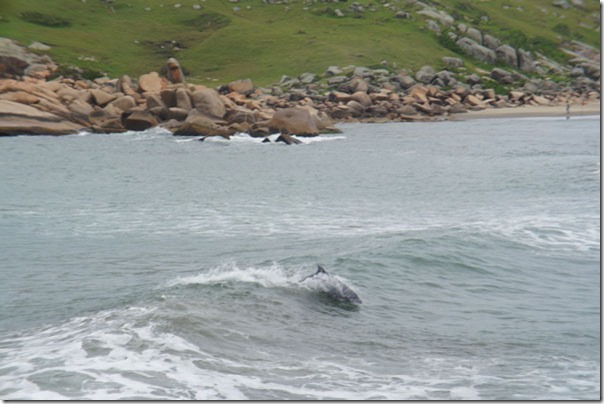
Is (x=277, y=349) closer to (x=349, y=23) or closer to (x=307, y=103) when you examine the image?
(x=307, y=103)

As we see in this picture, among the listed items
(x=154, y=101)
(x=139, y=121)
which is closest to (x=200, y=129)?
(x=139, y=121)

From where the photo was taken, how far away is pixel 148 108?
2283 inches

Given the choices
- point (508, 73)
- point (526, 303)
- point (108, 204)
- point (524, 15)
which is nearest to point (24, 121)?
point (108, 204)

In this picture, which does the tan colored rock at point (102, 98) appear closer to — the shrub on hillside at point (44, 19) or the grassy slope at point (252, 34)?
the grassy slope at point (252, 34)

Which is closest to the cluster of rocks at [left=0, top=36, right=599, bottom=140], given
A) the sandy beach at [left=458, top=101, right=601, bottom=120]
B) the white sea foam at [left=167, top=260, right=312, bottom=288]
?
the sandy beach at [left=458, top=101, right=601, bottom=120]

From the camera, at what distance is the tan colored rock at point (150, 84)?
6200cm

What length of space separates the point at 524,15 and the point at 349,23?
46.0 m

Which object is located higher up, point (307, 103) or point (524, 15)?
point (524, 15)

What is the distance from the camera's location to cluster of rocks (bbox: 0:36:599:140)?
176ft

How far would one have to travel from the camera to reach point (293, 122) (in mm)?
54219

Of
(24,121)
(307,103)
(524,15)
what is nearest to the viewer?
(24,121)

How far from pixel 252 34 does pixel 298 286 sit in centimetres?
11297

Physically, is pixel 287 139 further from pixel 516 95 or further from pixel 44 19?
pixel 44 19

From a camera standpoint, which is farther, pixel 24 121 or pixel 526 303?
pixel 24 121
